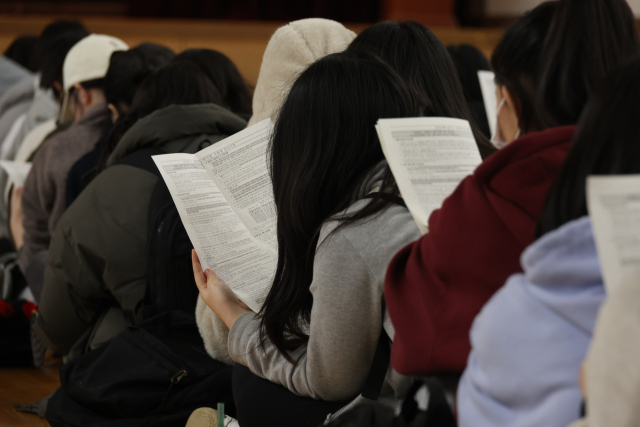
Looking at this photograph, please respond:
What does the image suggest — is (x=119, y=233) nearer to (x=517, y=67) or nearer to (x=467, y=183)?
(x=517, y=67)

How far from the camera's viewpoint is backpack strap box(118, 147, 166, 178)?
7.00 ft

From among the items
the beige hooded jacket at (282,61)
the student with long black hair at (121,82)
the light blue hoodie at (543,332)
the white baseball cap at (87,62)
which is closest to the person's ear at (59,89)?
the white baseball cap at (87,62)

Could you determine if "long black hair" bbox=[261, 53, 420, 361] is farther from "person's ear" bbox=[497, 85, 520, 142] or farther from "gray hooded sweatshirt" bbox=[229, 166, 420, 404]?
"person's ear" bbox=[497, 85, 520, 142]

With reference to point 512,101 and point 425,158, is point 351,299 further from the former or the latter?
point 512,101

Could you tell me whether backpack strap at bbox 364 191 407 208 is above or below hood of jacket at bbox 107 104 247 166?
above

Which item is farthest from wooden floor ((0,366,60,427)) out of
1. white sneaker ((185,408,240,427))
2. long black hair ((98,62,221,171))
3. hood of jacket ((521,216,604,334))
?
hood of jacket ((521,216,604,334))

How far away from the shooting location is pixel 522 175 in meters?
0.90

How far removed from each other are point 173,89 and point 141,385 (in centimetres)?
97

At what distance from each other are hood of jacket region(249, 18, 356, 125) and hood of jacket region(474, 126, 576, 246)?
3.41 ft

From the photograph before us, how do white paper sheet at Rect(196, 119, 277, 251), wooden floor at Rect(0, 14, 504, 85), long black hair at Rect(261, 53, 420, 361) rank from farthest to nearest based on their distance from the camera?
wooden floor at Rect(0, 14, 504, 85)
white paper sheet at Rect(196, 119, 277, 251)
long black hair at Rect(261, 53, 420, 361)

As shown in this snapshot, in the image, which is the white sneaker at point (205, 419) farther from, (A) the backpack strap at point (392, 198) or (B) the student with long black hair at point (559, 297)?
(B) the student with long black hair at point (559, 297)

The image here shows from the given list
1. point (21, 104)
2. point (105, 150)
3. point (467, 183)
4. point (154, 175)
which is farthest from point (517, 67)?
point (21, 104)

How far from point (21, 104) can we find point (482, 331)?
3.88 meters

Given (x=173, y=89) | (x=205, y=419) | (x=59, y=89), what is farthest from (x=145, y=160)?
(x=59, y=89)
